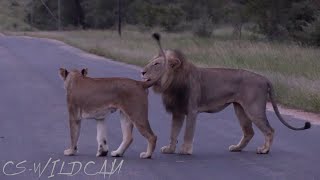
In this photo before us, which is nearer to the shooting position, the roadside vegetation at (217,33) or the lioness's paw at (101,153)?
the lioness's paw at (101,153)

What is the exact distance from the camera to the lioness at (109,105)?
989 centimetres

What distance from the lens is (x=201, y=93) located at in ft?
35.2

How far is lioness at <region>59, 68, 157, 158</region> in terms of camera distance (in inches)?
389

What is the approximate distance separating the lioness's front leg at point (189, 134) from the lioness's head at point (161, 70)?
1.68ft

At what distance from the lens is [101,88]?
10.1 metres

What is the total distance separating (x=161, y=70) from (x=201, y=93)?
77cm

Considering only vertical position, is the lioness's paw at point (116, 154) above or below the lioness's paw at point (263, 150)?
above

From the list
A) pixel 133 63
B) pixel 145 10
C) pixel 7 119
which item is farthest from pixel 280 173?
pixel 145 10

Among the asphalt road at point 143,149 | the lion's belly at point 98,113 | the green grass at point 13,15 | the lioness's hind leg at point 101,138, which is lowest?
the green grass at point 13,15

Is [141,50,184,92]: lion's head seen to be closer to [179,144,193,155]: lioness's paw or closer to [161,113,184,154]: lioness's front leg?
[161,113,184,154]: lioness's front leg

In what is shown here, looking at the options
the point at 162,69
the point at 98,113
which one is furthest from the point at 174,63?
the point at 98,113

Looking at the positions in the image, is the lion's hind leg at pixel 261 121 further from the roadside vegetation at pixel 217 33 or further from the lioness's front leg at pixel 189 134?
the roadside vegetation at pixel 217 33

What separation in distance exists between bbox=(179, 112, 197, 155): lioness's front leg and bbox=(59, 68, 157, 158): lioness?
→ 1.73 ft

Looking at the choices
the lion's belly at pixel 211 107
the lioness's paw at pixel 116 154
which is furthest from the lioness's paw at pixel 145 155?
the lion's belly at pixel 211 107
